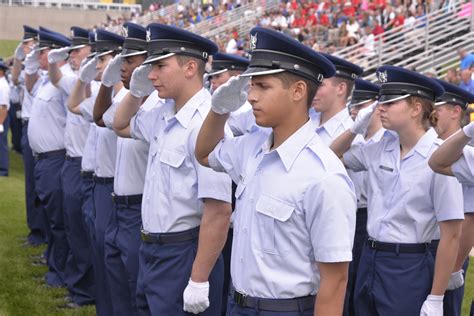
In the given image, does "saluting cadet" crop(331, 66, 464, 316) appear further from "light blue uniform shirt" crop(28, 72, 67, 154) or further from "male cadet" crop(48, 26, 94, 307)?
"light blue uniform shirt" crop(28, 72, 67, 154)

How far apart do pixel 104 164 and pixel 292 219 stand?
294cm

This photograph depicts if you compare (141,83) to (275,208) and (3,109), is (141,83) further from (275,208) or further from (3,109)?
(3,109)

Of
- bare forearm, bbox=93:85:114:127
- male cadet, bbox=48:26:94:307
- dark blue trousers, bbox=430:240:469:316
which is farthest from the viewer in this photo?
male cadet, bbox=48:26:94:307

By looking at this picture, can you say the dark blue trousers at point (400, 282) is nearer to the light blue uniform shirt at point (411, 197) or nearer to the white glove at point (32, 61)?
the light blue uniform shirt at point (411, 197)

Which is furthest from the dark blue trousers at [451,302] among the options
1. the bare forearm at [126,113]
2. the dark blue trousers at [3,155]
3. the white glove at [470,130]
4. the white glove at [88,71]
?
the dark blue trousers at [3,155]

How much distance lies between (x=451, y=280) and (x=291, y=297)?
6.28 ft

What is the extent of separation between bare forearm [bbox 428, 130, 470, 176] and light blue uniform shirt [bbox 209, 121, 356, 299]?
100cm

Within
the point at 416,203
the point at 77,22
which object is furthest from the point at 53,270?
the point at 77,22

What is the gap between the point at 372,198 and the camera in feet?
15.0

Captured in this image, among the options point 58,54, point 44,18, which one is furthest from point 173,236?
point 44,18

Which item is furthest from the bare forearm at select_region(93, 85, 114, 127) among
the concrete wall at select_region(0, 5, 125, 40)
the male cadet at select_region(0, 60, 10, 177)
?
the concrete wall at select_region(0, 5, 125, 40)

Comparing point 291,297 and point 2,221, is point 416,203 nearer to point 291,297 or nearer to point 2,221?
point 291,297

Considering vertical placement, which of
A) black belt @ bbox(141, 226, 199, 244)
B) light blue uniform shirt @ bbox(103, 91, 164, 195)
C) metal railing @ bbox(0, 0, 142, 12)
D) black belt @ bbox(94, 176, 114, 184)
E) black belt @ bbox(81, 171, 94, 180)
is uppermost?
metal railing @ bbox(0, 0, 142, 12)

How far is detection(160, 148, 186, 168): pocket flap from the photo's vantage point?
415cm
